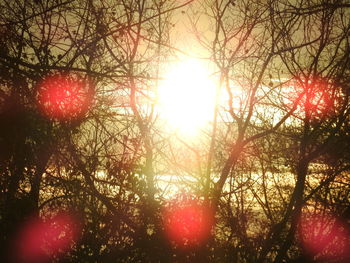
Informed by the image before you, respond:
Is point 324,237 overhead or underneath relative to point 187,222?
overhead

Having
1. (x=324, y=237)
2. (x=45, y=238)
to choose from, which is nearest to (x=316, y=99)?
(x=324, y=237)

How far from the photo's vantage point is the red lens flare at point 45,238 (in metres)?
5.92

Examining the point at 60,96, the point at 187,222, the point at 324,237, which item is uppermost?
Answer: the point at 60,96

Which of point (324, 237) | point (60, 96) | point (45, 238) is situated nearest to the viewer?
point (60, 96)

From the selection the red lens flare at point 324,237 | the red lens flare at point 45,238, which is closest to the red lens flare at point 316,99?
the red lens flare at point 324,237

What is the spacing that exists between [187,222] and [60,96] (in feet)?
10.5

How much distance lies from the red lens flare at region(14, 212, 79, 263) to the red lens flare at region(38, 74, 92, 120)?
2.39 meters

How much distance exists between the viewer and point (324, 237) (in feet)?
23.8

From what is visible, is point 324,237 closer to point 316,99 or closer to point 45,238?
point 316,99

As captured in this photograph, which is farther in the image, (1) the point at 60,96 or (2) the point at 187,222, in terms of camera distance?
(2) the point at 187,222

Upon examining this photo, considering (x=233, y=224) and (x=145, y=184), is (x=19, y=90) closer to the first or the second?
(x=145, y=184)

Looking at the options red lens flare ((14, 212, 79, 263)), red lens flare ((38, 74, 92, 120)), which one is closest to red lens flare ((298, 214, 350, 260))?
red lens flare ((14, 212, 79, 263))

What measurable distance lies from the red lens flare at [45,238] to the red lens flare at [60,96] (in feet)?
7.84

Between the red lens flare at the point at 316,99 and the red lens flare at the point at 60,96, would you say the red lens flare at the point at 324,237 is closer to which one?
the red lens flare at the point at 316,99
